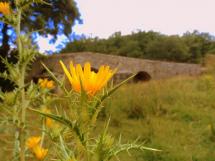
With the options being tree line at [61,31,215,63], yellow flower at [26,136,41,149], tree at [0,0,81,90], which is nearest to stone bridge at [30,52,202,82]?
tree at [0,0,81,90]

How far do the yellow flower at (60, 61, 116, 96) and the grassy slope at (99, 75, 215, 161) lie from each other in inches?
149

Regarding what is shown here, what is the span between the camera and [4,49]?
1427cm

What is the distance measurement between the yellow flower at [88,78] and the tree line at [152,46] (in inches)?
993

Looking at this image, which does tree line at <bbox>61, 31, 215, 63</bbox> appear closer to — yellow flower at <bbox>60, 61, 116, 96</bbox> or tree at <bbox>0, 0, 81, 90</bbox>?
tree at <bbox>0, 0, 81, 90</bbox>

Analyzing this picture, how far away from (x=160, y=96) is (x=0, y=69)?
19.5ft

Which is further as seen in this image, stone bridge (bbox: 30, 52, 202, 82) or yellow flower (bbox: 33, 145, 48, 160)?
stone bridge (bbox: 30, 52, 202, 82)

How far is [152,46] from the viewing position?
27.3 metres

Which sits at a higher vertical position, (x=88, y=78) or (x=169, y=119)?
(x=88, y=78)

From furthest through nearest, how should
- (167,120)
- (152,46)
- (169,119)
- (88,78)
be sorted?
(152,46) → (169,119) → (167,120) → (88,78)

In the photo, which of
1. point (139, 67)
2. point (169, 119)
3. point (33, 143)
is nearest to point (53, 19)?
point (139, 67)

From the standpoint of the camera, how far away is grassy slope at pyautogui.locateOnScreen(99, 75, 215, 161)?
17.6 feet

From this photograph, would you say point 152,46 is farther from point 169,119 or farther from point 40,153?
point 40,153

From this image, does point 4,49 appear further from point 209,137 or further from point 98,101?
point 98,101

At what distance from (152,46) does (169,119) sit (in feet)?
67.0
